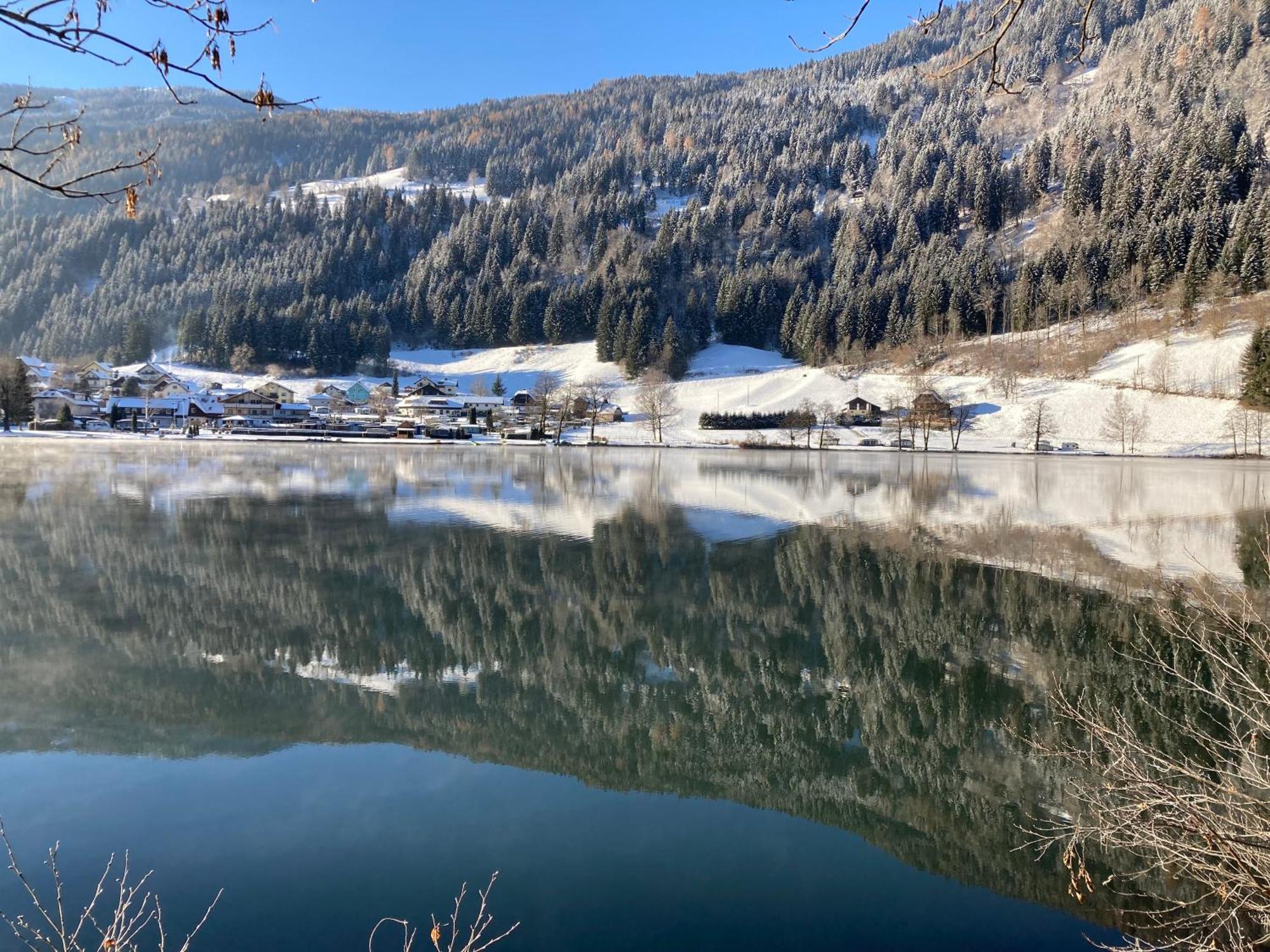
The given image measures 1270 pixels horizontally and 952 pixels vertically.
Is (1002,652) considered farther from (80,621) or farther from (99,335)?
(99,335)

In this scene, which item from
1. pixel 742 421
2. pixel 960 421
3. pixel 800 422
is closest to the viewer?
pixel 960 421

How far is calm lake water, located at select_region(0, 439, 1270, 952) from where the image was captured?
5074 mm

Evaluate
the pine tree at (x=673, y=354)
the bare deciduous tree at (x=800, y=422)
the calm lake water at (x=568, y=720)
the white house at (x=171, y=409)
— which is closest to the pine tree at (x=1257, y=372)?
the bare deciduous tree at (x=800, y=422)

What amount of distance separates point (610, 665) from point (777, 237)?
457ft

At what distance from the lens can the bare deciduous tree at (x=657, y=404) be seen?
267 feet

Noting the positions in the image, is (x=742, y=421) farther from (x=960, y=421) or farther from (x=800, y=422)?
(x=960, y=421)

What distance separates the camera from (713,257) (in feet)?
447

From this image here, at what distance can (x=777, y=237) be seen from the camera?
138 m

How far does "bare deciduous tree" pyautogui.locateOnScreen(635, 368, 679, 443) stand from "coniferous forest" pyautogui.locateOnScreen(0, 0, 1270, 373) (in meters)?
14.4

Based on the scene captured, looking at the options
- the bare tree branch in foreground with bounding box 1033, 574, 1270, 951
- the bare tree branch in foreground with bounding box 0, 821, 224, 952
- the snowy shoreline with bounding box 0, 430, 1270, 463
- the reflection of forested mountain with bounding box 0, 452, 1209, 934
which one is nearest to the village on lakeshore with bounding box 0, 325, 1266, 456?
the snowy shoreline with bounding box 0, 430, 1270, 463

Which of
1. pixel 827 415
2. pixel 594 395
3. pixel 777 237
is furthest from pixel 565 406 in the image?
pixel 777 237

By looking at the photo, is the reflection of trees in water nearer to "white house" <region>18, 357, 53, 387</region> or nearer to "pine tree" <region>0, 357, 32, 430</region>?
"pine tree" <region>0, 357, 32, 430</region>

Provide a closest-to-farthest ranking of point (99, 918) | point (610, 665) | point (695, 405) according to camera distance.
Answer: point (99, 918) < point (610, 665) < point (695, 405)

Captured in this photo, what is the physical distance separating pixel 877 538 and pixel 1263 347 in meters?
62.4
